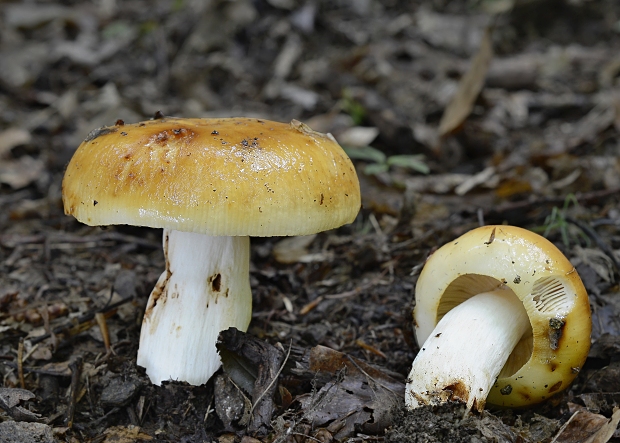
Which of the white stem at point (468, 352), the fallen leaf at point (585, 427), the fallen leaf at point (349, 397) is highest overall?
the white stem at point (468, 352)

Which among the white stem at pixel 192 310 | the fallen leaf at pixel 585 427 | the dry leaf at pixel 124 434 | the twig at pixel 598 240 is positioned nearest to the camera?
the fallen leaf at pixel 585 427

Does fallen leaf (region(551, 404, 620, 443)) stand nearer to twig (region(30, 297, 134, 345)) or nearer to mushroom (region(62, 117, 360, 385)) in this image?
mushroom (region(62, 117, 360, 385))

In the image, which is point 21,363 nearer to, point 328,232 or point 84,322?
point 84,322

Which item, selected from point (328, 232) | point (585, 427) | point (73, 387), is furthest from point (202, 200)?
point (328, 232)

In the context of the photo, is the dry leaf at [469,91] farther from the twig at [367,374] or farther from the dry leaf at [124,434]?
the dry leaf at [124,434]

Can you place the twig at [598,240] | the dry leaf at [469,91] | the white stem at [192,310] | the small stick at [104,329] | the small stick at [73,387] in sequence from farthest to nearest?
the dry leaf at [469,91]
the twig at [598,240]
the small stick at [104,329]
the white stem at [192,310]
the small stick at [73,387]

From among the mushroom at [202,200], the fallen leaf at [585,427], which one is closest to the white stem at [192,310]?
the mushroom at [202,200]

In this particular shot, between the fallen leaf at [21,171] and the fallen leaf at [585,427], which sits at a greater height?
the fallen leaf at [585,427]
